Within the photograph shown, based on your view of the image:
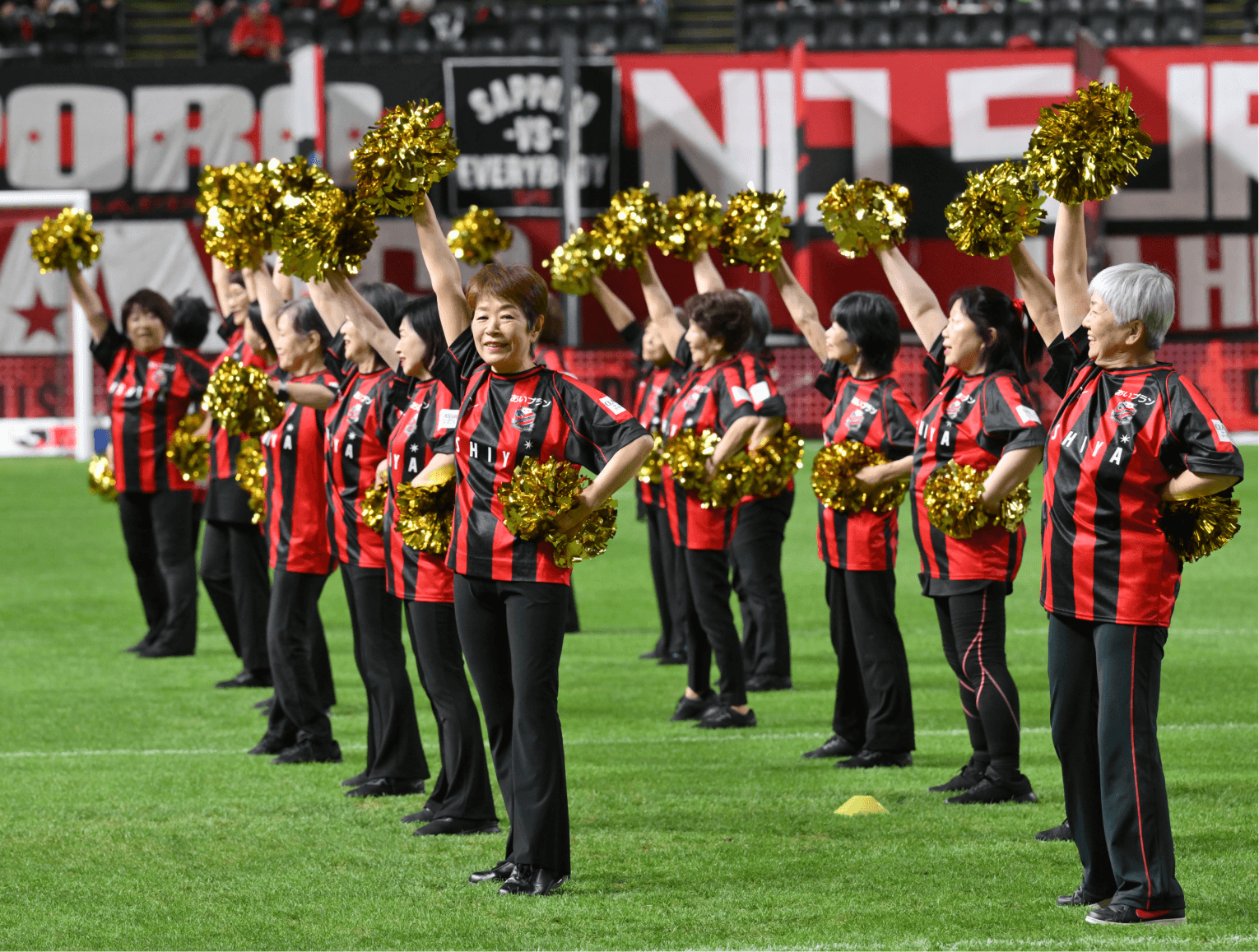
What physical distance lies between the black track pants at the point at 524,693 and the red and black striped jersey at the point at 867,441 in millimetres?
2035

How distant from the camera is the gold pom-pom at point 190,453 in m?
9.08

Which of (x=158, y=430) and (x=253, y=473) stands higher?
(x=158, y=430)

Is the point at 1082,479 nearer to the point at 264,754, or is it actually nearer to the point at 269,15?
the point at 264,754

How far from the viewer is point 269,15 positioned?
2727cm

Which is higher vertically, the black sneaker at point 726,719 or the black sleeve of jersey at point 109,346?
Answer: the black sleeve of jersey at point 109,346

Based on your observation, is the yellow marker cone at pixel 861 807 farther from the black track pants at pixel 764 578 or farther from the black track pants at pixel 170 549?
the black track pants at pixel 170 549

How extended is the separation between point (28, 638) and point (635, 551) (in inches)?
237

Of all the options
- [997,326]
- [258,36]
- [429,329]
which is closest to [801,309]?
[997,326]

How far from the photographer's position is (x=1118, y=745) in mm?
4164

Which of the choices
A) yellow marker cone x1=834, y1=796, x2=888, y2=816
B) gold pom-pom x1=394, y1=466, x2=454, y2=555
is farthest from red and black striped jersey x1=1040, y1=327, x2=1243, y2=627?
gold pom-pom x1=394, y1=466, x2=454, y2=555

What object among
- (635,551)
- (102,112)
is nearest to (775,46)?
(102,112)

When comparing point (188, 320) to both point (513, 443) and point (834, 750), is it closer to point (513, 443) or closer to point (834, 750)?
point (834, 750)

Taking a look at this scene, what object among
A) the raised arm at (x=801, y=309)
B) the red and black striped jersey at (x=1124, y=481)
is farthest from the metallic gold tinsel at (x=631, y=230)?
the red and black striped jersey at (x=1124, y=481)

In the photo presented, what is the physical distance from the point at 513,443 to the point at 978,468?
1817 millimetres
